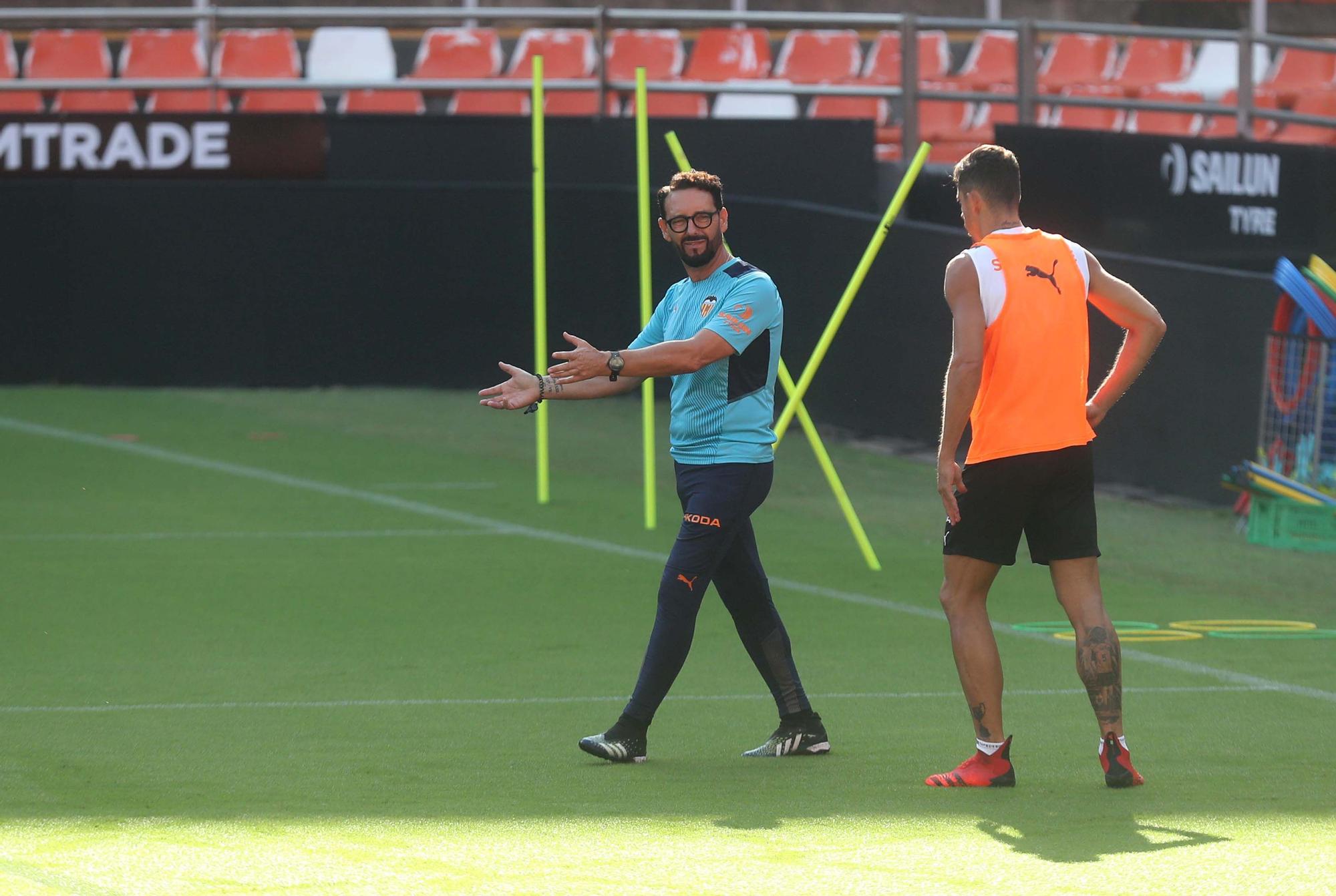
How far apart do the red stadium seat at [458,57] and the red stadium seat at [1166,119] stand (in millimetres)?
6436

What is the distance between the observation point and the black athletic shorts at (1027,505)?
6.34 metres

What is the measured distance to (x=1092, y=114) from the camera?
72.6 ft

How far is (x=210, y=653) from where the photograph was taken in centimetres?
894

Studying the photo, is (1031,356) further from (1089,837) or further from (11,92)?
(11,92)

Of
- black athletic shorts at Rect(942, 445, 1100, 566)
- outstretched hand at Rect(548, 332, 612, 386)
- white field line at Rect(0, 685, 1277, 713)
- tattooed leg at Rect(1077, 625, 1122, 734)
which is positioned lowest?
white field line at Rect(0, 685, 1277, 713)

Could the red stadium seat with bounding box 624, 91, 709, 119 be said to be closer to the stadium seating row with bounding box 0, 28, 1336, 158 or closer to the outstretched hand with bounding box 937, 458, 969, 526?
the stadium seating row with bounding box 0, 28, 1336, 158

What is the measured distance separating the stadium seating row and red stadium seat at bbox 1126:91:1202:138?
0.8 inches

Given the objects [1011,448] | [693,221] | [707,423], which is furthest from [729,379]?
[1011,448]

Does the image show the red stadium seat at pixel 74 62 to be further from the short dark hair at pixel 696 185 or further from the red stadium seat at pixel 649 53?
the short dark hair at pixel 696 185

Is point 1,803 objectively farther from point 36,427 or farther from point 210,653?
point 36,427

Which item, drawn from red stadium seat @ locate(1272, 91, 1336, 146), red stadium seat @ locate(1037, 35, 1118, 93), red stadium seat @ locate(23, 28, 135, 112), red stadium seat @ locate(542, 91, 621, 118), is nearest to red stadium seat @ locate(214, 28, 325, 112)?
red stadium seat @ locate(23, 28, 135, 112)

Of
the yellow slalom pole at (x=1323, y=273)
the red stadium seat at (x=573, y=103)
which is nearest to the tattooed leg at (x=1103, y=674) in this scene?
the yellow slalom pole at (x=1323, y=273)

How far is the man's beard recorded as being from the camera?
6.77 metres

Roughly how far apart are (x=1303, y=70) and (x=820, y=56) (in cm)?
539
